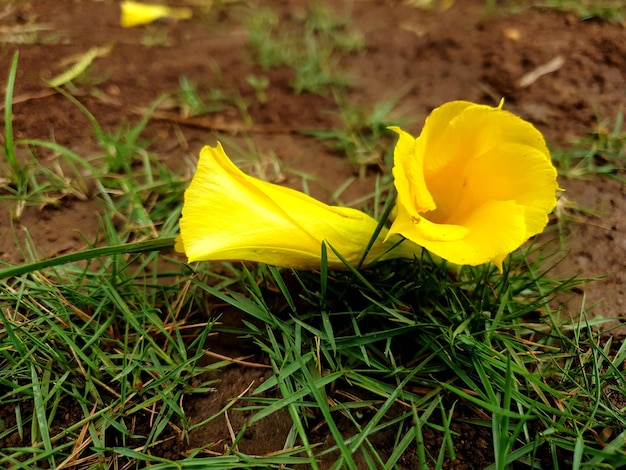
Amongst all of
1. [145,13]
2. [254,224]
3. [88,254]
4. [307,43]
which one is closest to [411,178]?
[254,224]

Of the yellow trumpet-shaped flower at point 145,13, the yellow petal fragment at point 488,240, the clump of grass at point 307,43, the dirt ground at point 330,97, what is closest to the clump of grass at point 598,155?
the dirt ground at point 330,97

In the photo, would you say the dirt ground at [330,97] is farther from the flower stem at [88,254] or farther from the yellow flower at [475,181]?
the yellow flower at [475,181]

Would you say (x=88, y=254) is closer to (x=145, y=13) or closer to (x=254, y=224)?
(x=254, y=224)

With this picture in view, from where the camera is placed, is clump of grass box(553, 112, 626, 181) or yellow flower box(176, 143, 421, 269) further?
clump of grass box(553, 112, 626, 181)

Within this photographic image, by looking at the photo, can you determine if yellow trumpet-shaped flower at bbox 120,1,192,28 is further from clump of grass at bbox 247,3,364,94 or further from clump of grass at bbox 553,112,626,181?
clump of grass at bbox 553,112,626,181

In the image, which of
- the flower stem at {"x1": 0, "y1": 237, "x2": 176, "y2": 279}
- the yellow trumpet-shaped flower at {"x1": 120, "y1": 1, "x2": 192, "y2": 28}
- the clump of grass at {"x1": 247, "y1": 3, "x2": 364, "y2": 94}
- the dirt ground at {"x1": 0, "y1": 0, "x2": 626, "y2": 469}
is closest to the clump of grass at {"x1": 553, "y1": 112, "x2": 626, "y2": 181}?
the dirt ground at {"x1": 0, "y1": 0, "x2": 626, "y2": 469}
